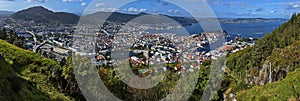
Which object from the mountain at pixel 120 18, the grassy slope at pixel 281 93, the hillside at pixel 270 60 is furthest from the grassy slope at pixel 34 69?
the hillside at pixel 270 60

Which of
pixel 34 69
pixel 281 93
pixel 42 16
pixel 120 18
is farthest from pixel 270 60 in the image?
pixel 34 69

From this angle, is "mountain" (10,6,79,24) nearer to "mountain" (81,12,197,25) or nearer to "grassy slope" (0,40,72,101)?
"mountain" (81,12,197,25)

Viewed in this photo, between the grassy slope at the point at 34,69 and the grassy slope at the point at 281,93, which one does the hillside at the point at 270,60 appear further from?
the grassy slope at the point at 34,69

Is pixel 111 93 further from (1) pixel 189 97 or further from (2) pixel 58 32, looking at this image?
(2) pixel 58 32

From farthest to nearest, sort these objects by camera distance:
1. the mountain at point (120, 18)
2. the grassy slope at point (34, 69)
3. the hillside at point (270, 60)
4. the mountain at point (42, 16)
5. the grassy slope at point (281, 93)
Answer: the mountain at point (42, 16) < the hillside at point (270, 60) < the grassy slope at point (281, 93) < the mountain at point (120, 18) < the grassy slope at point (34, 69)

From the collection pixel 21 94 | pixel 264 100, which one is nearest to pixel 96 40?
pixel 264 100

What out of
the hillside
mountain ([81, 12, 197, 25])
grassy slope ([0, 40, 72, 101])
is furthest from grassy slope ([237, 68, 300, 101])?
grassy slope ([0, 40, 72, 101])

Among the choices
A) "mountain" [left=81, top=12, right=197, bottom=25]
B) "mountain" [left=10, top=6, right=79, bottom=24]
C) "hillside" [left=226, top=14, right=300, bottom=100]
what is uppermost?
"mountain" [left=10, top=6, right=79, bottom=24]

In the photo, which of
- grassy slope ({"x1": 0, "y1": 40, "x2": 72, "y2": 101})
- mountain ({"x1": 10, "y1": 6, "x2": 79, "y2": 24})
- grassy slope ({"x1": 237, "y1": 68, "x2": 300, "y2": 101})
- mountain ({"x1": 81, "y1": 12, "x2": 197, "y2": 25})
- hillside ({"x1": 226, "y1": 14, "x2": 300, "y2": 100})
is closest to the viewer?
grassy slope ({"x1": 0, "y1": 40, "x2": 72, "y2": 101})

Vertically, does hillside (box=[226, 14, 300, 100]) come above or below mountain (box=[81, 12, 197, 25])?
below

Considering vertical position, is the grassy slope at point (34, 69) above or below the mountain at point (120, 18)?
below

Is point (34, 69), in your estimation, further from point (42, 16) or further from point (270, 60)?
point (42, 16)
